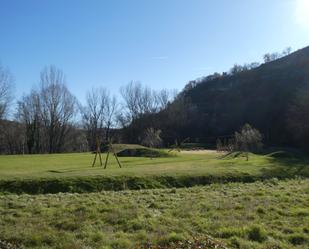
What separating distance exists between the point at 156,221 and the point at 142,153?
117 ft

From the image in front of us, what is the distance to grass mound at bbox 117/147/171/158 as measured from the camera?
4388 cm

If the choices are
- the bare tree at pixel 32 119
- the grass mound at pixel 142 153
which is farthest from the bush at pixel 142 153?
the bare tree at pixel 32 119

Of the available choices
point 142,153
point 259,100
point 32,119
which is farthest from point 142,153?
point 259,100

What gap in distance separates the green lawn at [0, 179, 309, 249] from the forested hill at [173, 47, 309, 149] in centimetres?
7508

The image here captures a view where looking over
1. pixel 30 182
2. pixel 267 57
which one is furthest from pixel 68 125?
pixel 267 57

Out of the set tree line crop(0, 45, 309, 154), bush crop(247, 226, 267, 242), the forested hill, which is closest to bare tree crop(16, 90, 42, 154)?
tree line crop(0, 45, 309, 154)

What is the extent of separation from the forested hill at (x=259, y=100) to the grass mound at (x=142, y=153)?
4704 centimetres

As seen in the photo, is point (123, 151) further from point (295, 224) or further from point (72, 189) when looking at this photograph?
point (295, 224)

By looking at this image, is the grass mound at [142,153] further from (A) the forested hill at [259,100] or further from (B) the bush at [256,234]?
(A) the forested hill at [259,100]

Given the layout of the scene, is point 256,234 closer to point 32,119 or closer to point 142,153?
point 142,153

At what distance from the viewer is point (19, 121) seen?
72.9 metres

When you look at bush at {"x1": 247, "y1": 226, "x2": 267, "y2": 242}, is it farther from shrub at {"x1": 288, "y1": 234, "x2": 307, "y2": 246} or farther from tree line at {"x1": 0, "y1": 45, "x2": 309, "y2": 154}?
tree line at {"x1": 0, "y1": 45, "x2": 309, "y2": 154}

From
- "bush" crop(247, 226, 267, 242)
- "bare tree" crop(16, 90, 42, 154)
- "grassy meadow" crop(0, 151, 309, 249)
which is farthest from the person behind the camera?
"bare tree" crop(16, 90, 42, 154)

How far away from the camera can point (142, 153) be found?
45.7 m
